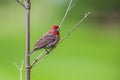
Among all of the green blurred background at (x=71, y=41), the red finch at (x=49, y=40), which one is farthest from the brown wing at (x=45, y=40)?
the green blurred background at (x=71, y=41)

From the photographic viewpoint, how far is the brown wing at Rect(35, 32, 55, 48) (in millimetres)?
4391

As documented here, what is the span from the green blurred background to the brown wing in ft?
37.4

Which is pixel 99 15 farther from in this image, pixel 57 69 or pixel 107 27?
pixel 57 69

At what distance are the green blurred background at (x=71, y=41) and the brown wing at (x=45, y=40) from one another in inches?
449

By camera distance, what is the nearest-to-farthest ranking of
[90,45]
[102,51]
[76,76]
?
[76,76]
[102,51]
[90,45]

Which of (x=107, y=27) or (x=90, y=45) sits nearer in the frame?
(x=90, y=45)

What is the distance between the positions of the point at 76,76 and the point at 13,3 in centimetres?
1103

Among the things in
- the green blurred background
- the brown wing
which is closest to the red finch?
the brown wing

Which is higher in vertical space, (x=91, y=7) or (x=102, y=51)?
(x=91, y=7)

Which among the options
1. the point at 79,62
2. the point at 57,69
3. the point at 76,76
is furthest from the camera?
the point at 79,62

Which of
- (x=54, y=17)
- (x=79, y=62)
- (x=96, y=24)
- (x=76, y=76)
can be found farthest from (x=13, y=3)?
(x=76, y=76)

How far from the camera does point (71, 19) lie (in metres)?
26.1

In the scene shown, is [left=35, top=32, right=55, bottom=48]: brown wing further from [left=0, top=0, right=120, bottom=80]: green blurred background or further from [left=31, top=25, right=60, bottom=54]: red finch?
[left=0, top=0, right=120, bottom=80]: green blurred background

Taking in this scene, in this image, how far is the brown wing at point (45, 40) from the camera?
4391 mm
